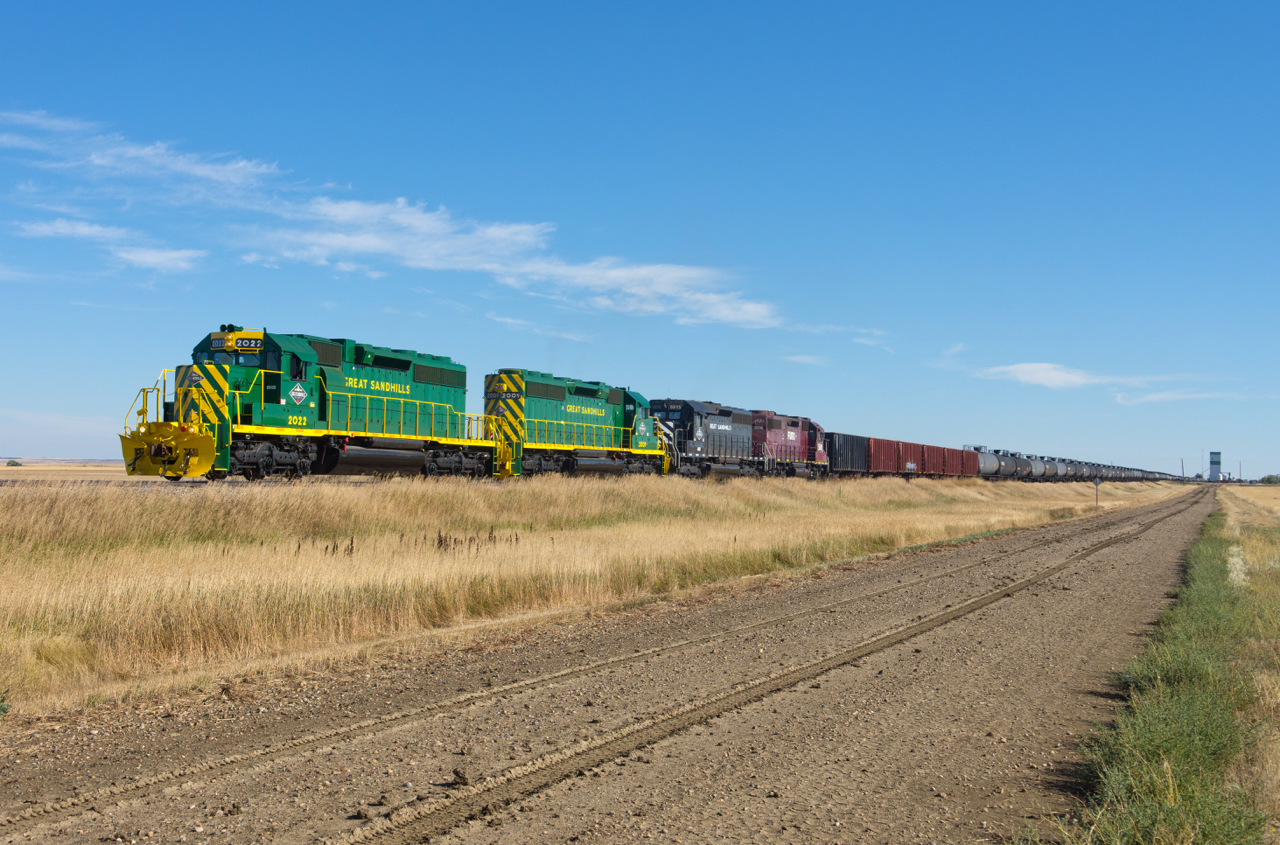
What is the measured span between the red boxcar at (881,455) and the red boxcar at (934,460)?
556cm

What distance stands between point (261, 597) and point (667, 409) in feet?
103

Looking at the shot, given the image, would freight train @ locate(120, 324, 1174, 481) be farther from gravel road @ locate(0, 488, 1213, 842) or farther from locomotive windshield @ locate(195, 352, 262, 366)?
gravel road @ locate(0, 488, 1213, 842)

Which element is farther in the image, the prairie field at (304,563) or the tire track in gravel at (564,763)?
the prairie field at (304,563)

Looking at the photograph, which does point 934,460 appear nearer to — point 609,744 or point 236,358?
point 236,358

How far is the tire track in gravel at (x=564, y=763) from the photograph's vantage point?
166 inches

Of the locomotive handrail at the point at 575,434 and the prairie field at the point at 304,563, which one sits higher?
the locomotive handrail at the point at 575,434

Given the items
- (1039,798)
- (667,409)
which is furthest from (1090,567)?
(667,409)

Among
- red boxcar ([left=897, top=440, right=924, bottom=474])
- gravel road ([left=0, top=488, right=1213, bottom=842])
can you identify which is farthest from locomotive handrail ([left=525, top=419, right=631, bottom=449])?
red boxcar ([left=897, top=440, right=924, bottom=474])

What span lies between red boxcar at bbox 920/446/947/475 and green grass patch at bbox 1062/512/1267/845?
5760 centimetres

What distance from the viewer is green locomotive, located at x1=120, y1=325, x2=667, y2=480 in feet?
65.1

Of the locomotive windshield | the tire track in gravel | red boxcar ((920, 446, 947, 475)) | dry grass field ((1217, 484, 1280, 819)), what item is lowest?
dry grass field ((1217, 484, 1280, 819))

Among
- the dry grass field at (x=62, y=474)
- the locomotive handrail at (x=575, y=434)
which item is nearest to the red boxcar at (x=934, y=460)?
the locomotive handrail at (x=575, y=434)

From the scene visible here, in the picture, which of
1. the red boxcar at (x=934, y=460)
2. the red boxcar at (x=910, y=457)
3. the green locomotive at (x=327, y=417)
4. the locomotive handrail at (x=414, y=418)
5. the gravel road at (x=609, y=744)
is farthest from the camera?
the red boxcar at (x=934, y=460)

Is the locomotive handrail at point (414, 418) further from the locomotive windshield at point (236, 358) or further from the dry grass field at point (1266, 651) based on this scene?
the dry grass field at point (1266, 651)
